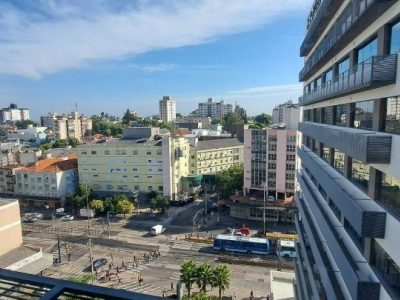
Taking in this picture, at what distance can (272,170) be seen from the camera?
163 feet

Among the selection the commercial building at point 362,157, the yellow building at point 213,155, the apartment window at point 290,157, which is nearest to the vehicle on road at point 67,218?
the yellow building at point 213,155

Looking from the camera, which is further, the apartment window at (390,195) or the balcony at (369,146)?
the apartment window at (390,195)

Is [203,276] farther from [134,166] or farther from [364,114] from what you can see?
[134,166]

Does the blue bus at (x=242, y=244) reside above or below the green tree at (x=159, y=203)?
below

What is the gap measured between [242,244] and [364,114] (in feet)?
96.4

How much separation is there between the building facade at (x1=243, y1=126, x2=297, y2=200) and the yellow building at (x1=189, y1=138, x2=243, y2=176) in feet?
49.0

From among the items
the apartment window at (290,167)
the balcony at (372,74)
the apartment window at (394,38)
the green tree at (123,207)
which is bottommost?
the green tree at (123,207)

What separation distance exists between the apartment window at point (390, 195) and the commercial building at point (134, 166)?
46.9m

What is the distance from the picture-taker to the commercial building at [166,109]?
611 ft

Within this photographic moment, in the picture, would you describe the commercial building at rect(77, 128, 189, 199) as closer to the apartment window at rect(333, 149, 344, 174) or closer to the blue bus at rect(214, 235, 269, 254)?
the blue bus at rect(214, 235, 269, 254)

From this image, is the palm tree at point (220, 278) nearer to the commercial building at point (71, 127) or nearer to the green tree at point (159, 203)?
the green tree at point (159, 203)

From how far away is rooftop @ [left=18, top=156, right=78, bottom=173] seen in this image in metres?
58.0

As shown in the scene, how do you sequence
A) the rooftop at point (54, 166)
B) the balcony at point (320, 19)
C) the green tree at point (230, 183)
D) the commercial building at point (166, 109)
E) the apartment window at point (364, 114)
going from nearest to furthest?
1. the apartment window at point (364, 114)
2. the balcony at point (320, 19)
3. the green tree at point (230, 183)
4. the rooftop at point (54, 166)
5. the commercial building at point (166, 109)

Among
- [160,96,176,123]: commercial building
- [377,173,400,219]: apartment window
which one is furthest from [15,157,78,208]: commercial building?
[160,96,176,123]: commercial building
